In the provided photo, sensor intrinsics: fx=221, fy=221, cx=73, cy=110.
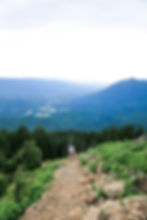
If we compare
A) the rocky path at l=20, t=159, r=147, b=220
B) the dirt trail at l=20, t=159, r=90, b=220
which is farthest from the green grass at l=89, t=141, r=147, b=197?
the dirt trail at l=20, t=159, r=90, b=220

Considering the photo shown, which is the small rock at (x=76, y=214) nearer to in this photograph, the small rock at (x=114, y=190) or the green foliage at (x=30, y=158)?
the small rock at (x=114, y=190)

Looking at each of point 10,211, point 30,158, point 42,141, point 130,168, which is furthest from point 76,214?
point 42,141

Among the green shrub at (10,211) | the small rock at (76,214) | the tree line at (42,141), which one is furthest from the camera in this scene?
the tree line at (42,141)

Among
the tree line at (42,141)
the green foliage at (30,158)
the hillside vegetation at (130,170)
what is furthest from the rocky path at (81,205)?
the tree line at (42,141)

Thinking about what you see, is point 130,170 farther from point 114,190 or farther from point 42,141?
point 42,141

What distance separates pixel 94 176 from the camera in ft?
34.7

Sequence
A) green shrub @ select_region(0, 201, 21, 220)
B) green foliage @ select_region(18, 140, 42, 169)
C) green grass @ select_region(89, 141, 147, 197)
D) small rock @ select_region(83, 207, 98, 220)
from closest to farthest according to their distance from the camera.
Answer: small rock @ select_region(83, 207, 98, 220) < green grass @ select_region(89, 141, 147, 197) < green shrub @ select_region(0, 201, 21, 220) < green foliage @ select_region(18, 140, 42, 169)

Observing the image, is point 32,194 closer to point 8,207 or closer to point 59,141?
point 8,207

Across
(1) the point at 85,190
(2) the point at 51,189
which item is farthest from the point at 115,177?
(2) the point at 51,189

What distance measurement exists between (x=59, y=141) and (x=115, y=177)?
120ft

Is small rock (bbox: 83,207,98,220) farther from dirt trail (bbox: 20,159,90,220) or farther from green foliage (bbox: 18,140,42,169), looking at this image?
green foliage (bbox: 18,140,42,169)

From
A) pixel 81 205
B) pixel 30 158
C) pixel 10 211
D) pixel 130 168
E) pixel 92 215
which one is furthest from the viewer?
pixel 30 158

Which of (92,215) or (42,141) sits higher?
(42,141)

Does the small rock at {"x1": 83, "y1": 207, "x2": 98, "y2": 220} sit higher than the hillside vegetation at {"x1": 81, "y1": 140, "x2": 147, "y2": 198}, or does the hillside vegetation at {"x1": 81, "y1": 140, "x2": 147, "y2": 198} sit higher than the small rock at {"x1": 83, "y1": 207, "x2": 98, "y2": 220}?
the hillside vegetation at {"x1": 81, "y1": 140, "x2": 147, "y2": 198}
